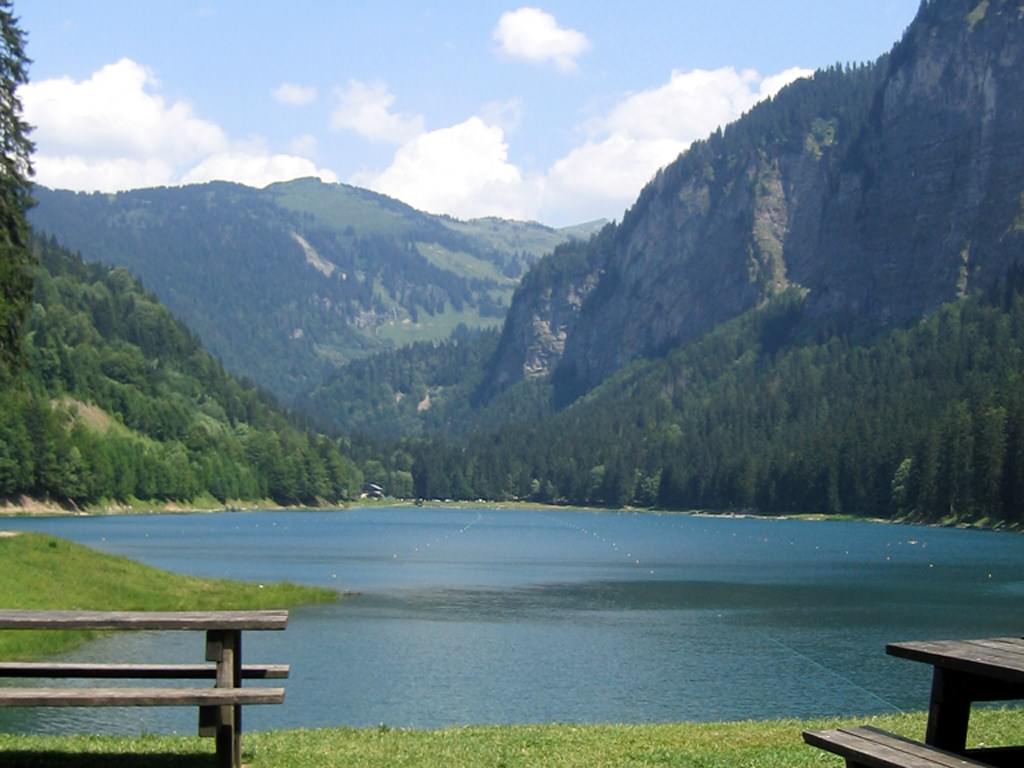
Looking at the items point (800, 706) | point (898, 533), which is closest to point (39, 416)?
point (898, 533)

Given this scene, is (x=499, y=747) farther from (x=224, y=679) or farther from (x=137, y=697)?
(x=137, y=697)

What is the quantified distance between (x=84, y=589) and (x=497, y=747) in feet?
134

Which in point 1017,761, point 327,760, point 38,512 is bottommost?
point 38,512

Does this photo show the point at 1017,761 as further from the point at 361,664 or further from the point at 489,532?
the point at 489,532

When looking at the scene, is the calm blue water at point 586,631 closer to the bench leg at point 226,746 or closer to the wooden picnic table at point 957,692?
the bench leg at point 226,746

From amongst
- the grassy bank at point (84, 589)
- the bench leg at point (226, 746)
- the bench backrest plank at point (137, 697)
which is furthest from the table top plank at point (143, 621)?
the grassy bank at point (84, 589)

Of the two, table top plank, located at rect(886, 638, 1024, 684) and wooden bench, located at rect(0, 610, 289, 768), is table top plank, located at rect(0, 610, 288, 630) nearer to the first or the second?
wooden bench, located at rect(0, 610, 289, 768)

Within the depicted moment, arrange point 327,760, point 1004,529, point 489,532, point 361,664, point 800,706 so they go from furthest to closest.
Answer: point 489,532, point 1004,529, point 361,664, point 800,706, point 327,760

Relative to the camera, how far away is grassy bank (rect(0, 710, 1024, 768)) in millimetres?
20547

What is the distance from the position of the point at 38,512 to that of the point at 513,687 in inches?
6339

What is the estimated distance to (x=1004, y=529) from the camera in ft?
568

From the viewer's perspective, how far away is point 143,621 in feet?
61.3

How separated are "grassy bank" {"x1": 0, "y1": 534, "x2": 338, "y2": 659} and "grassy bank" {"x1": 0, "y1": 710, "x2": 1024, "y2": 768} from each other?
23.9 m

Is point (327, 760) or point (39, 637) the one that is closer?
point (327, 760)
